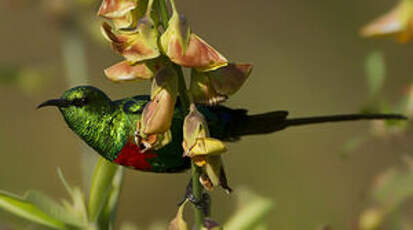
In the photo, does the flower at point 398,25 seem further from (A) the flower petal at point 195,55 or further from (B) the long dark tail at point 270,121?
(A) the flower petal at point 195,55

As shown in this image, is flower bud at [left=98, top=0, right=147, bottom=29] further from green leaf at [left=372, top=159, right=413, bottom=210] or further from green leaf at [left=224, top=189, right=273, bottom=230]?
green leaf at [left=372, top=159, right=413, bottom=210]

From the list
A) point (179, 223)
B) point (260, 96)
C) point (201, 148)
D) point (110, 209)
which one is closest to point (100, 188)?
point (110, 209)

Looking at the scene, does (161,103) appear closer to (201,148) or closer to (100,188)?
(201,148)

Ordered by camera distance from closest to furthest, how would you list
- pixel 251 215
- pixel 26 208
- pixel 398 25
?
pixel 26 208, pixel 251 215, pixel 398 25

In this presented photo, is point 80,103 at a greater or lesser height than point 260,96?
greater

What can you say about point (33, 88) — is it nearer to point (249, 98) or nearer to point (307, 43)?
point (249, 98)

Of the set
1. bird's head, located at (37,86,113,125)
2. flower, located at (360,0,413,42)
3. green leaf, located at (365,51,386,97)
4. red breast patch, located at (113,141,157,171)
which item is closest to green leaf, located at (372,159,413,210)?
green leaf, located at (365,51,386,97)

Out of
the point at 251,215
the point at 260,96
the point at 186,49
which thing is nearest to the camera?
the point at 186,49

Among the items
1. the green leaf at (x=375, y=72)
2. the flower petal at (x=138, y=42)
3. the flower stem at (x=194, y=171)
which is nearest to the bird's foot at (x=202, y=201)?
the flower stem at (x=194, y=171)
